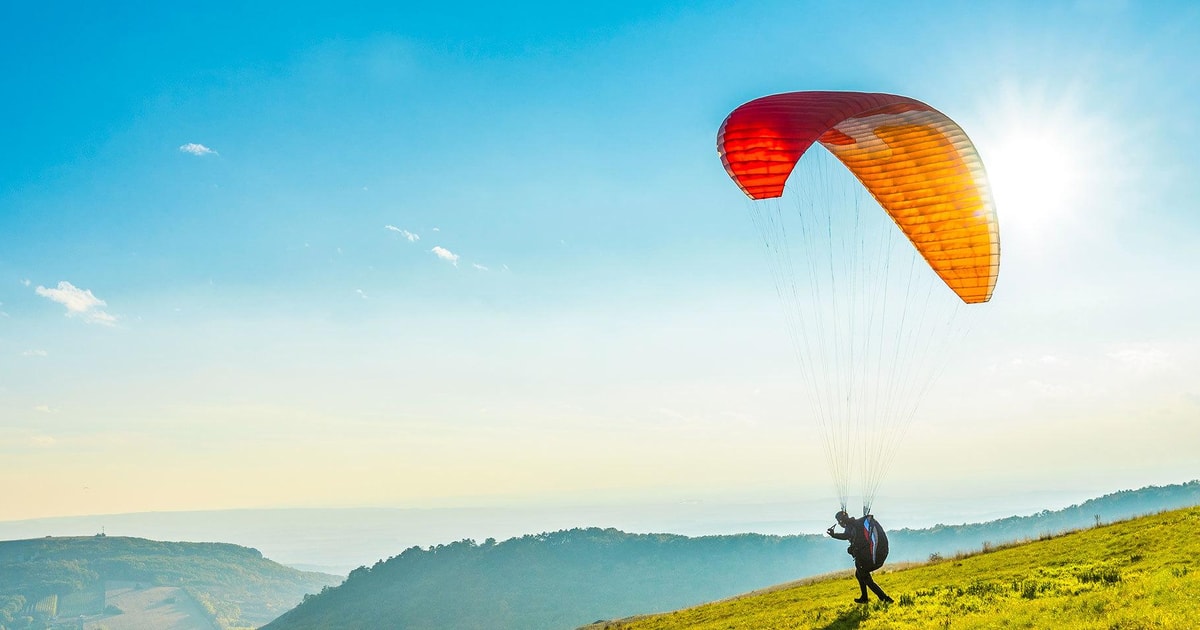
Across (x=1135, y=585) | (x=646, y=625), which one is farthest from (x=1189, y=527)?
(x=646, y=625)

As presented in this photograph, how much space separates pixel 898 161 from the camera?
66.9 ft

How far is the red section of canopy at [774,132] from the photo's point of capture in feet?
55.6

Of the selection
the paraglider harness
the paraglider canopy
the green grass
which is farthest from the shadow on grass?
the paraglider canopy

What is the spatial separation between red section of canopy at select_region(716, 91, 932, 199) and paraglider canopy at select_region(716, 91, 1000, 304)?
0.9 inches

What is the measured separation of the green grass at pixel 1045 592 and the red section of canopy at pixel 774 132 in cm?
937

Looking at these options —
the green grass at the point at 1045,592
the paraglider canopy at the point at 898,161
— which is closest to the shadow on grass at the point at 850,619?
the green grass at the point at 1045,592

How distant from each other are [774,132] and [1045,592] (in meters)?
10.8

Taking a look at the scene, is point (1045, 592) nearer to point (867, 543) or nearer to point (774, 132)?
A: point (867, 543)

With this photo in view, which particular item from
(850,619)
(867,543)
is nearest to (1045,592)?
(867,543)

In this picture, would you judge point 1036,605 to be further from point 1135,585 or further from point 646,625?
point 646,625

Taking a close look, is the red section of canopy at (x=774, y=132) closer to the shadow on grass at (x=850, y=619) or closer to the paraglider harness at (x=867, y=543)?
the paraglider harness at (x=867, y=543)

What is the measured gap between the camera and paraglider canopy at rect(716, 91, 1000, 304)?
1727 cm

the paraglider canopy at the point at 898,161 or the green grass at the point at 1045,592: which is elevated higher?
the paraglider canopy at the point at 898,161

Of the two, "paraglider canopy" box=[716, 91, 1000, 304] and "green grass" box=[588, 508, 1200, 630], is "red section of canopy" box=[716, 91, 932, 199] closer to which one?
"paraglider canopy" box=[716, 91, 1000, 304]
